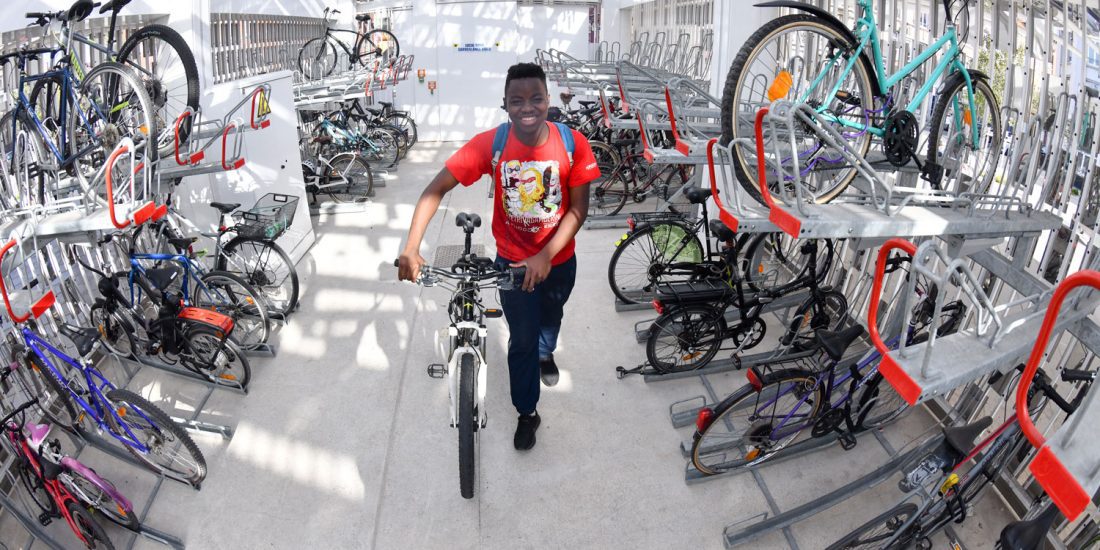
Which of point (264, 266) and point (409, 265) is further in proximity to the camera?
point (264, 266)

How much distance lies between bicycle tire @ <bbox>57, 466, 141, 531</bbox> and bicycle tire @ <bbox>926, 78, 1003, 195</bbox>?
3.59 m

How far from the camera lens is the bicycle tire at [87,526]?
8.32ft

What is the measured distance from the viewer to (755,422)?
3025 millimetres

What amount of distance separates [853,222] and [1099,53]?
4.67 feet

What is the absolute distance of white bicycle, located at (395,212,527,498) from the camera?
99.9 inches

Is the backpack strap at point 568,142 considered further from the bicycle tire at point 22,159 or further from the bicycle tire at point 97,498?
the bicycle tire at point 22,159

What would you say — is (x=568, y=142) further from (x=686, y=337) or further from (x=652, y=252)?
(x=652, y=252)

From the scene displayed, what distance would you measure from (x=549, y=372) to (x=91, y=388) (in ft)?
7.10

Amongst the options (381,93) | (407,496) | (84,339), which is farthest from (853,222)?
(381,93)

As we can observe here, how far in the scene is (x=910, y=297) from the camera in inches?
67.9

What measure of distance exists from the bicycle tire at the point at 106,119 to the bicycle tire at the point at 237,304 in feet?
2.21

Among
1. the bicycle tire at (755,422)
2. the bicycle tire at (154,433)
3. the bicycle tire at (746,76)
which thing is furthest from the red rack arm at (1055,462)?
the bicycle tire at (154,433)

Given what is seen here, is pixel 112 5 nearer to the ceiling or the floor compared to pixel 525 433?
nearer to the ceiling

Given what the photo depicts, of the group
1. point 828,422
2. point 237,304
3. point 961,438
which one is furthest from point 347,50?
point 961,438
